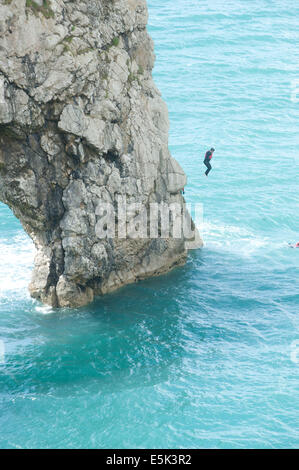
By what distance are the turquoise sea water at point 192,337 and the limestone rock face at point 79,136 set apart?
2.54 m

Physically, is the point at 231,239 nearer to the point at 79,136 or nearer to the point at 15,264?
the point at 15,264

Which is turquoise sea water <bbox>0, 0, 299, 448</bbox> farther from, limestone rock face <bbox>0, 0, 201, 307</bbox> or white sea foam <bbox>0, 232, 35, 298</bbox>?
limestone rock face <bbox>0, 0, 201, 307</bbox>

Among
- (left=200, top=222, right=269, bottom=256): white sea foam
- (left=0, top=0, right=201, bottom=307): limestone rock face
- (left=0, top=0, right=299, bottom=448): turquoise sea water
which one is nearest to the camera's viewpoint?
(left=0, top=0, right=299, bottom=448): turquoise sea water

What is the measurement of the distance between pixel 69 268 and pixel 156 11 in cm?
6028

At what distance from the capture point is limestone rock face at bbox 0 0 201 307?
33844 millimetres

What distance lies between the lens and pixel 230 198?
56094mm

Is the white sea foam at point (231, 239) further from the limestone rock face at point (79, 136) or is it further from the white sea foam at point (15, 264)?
the white sea foam at point (15, 264)

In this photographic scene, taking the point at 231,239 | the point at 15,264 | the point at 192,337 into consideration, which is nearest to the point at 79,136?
the point at 192,337

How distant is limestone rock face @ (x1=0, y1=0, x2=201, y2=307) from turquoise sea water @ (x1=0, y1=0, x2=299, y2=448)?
8.34 feet

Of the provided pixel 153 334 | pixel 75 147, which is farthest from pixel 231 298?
pixel 75 147

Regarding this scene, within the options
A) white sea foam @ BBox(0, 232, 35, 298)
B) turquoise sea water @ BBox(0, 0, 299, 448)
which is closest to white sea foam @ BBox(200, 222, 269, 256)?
turquoise sea water @ BBox(0, 0, 299, 448)

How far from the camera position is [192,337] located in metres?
36.4
